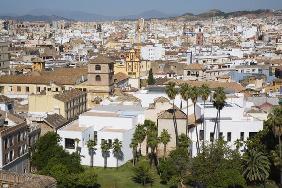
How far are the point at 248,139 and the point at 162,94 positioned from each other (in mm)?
17483

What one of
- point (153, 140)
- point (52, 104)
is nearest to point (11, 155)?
point (153, 140)

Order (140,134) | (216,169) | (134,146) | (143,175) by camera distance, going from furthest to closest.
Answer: (140,134) < (134,146) < (143,175) < (216,169)

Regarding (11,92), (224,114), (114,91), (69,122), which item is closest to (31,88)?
(11,92)

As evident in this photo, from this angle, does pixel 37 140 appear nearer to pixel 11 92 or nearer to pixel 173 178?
pixel 173 178

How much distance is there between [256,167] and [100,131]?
1592cm

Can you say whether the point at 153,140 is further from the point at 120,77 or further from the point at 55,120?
the point at 120,77

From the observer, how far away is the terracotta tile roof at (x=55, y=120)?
181ft

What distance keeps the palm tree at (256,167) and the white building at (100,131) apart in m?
12.9

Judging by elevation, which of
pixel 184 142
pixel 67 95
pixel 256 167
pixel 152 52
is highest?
pixel 152 52

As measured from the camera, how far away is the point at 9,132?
4741 centimetres

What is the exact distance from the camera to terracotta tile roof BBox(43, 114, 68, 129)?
55206 mm

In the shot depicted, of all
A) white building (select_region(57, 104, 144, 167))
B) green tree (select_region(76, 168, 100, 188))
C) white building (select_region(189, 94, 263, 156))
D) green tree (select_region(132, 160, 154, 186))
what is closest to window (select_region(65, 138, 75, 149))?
white building (select_region(57, 104, 144, 167))

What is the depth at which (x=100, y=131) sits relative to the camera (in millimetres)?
52406

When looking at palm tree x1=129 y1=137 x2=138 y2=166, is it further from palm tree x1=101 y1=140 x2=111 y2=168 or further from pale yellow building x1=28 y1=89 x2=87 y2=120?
pale yellow building x1=28 y1=89 x2=87 y2=120
